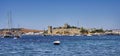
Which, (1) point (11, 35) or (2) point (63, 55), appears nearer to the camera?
(2) point (63, 55)

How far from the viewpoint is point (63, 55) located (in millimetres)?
54844

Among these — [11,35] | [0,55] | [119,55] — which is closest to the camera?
[119,55]

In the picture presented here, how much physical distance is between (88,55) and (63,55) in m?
3.50

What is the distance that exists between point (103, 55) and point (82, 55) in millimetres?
2916

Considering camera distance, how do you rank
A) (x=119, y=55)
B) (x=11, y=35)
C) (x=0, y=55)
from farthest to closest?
(x=11, y=35)
(x=0, y=55)
(x=119, y=55)

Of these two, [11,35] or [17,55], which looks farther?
[11,35]

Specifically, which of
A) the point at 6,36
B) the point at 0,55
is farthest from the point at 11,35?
the point at 0,55

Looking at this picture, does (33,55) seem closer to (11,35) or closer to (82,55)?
(82,55)

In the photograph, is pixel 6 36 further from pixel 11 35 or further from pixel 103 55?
pixel 103 55

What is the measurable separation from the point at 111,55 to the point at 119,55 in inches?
64.6

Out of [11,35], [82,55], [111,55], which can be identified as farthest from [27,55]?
[11,35]

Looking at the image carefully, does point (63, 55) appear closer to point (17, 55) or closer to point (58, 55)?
point (58, 55)

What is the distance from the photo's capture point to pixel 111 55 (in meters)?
53.8

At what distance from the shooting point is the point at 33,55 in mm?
55344
